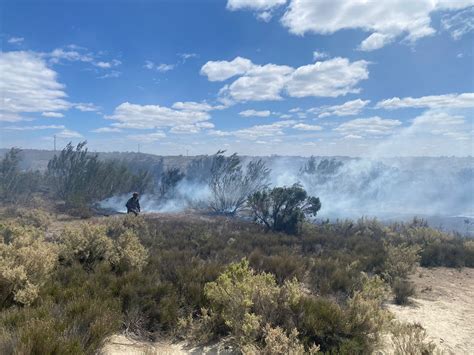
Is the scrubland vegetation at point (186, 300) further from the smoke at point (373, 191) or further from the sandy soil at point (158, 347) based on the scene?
the smoke at point (373, 191)

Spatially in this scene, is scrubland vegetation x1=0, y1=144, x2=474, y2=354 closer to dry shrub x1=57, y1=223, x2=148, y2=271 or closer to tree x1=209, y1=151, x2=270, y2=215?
dry shrub x1=57, y1=223, x2=148, y2=271

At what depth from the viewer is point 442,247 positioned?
13188 mm

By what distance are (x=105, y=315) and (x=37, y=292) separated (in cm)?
125

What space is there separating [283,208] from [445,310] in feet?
39.8

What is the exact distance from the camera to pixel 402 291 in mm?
7566

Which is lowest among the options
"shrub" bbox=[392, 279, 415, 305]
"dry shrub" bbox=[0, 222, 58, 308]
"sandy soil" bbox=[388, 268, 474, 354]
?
"sandy soil" bbox=[388, 268, 474, 354]

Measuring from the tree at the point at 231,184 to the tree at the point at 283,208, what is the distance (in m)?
9.18

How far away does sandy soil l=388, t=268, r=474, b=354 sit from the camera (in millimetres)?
5660

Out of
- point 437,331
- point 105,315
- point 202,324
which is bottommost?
point 437,331

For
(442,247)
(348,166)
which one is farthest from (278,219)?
(348,166)

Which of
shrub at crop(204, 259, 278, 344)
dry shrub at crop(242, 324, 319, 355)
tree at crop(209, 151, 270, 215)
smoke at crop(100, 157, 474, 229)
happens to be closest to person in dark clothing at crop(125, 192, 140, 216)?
tree at crop(209, 151, 270, 215)

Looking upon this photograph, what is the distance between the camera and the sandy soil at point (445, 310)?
5.66 metres

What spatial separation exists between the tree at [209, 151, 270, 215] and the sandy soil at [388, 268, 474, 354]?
65.1ft

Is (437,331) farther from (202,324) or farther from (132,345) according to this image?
(132,345)
